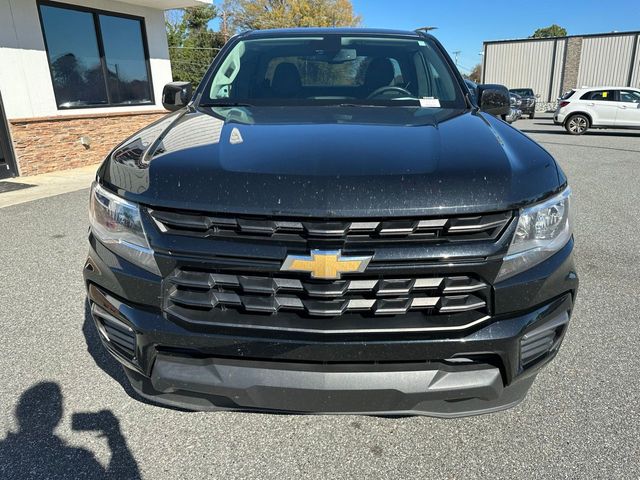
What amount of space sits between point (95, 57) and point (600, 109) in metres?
16.0

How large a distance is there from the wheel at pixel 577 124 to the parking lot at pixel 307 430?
16.4 metres

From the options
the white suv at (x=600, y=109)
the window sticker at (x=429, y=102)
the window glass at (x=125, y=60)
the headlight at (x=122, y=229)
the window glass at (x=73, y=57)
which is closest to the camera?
the headlight at (x=122, y=229)

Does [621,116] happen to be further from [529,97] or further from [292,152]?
[292,152]

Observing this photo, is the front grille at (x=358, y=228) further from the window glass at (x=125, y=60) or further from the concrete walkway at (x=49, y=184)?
the window glass at (x=125, y=60)

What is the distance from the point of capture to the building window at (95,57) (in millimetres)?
9391

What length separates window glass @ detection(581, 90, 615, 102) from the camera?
1675 cm

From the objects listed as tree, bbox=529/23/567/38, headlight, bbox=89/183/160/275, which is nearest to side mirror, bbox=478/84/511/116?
headlight, bbox=89/183/160/275


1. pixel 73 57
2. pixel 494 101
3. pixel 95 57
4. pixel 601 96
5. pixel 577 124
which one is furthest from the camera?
pixel 577 124

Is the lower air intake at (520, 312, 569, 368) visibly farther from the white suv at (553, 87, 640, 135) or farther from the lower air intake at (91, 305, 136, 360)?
the white suv at (553, 87, 640, 135)

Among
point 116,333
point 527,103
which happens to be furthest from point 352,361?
point 527,103

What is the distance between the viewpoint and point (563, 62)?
115 feet

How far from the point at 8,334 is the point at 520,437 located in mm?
2935

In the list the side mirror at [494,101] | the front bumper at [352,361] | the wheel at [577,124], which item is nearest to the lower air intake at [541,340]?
the front bumper at [352,361]

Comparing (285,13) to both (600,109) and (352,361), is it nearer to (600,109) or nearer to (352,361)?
(600,109)
